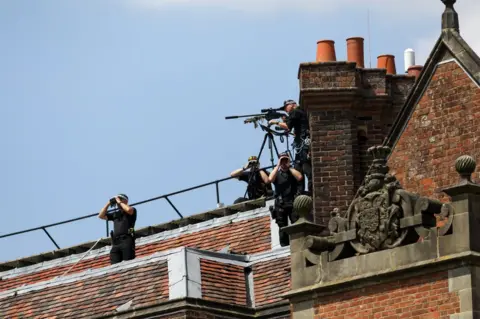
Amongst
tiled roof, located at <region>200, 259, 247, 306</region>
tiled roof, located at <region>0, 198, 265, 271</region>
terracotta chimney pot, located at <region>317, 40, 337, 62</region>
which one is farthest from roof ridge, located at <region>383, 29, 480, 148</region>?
tiled roof, located at <region>0, 198, 265, 271</region>

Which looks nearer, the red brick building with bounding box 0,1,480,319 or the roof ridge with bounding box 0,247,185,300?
the red brick building with bounding box 0,1,480,319

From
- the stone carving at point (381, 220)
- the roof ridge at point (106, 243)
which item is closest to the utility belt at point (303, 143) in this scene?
the roof ridge at point (106, 243)

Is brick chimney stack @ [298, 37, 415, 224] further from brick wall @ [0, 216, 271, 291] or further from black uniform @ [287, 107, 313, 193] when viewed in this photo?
brick wall @ [0, 216, 271, 291]

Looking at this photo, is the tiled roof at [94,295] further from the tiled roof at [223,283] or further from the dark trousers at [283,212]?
the dark trousers at [283,212]

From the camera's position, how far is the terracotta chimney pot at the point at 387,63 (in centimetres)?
5906

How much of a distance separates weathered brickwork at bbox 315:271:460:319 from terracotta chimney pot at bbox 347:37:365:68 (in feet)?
36.8

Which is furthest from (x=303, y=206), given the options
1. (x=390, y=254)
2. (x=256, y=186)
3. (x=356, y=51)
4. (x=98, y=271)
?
(x=256, y=186)

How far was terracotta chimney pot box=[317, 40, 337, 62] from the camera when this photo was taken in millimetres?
57531

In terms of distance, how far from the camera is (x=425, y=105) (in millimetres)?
51469

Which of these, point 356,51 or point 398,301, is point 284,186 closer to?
point 356,51

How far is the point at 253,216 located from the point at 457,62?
9.73 meters

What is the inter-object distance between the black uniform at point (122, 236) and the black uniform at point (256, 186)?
3929 mm

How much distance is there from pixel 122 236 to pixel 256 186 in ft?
15.9

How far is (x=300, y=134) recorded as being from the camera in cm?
5694
